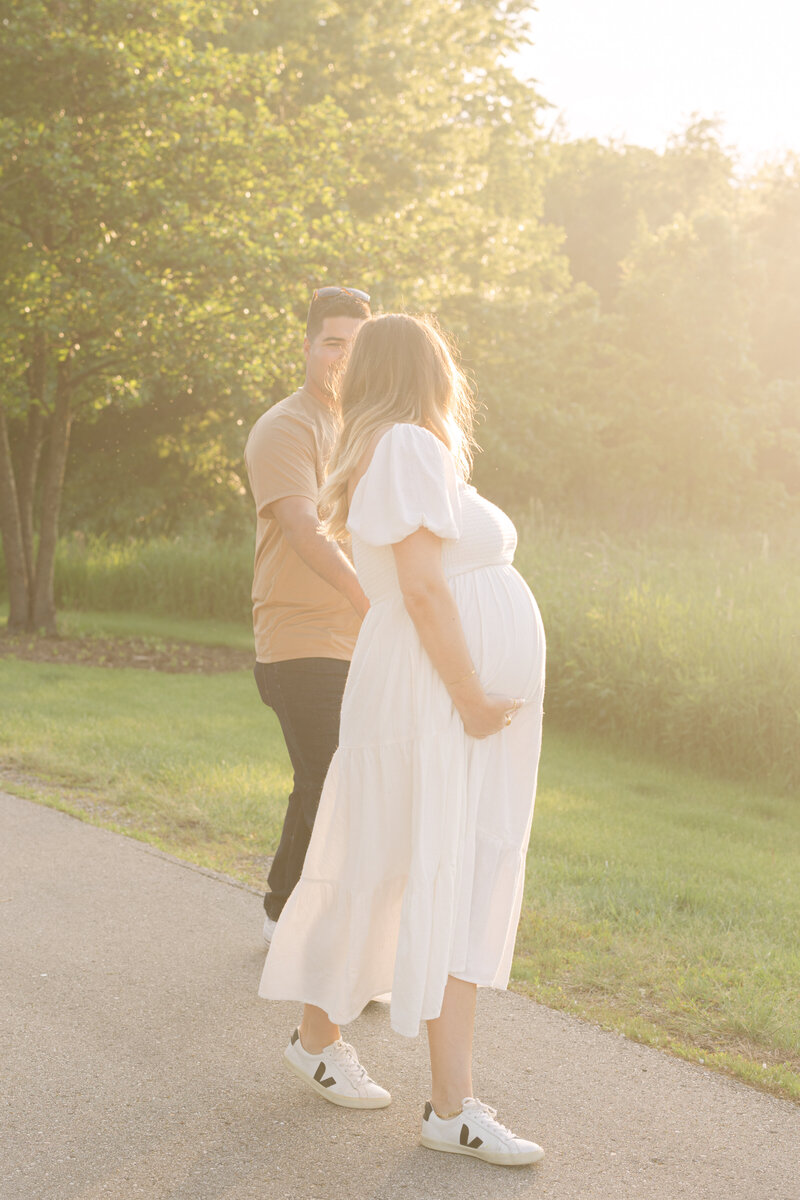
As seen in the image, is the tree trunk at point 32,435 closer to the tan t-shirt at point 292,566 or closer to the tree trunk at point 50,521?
the tree trunk at point 50,521

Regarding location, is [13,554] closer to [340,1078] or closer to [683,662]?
[683,662]

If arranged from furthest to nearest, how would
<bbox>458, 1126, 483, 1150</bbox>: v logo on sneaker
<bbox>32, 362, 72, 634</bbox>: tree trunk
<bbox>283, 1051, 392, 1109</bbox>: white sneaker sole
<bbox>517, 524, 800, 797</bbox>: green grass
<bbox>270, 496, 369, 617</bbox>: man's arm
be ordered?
<bbox>32, 362, 72, 634</bbox>: tree trunk, <bbox>517, 524, 800, 797</bbox>: green grass, <bbox>270, 496, 369, 617</bbox>: man's arm, <bbox>283, 1051, 392, 1109</bbox>: white sneaker sole, <bbox>458, 1126, 483, 1150</bbox>: v logo on sneaker

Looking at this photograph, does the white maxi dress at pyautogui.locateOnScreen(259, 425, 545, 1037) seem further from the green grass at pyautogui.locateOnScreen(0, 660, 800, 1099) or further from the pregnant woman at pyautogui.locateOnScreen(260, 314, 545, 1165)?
the green grass at pyautogui.locateOnScreen(0, 660, 800, 1099)

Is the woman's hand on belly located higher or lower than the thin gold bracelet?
lower

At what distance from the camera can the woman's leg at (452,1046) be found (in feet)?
10.5

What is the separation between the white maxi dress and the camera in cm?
310

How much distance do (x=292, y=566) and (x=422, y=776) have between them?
1.25m

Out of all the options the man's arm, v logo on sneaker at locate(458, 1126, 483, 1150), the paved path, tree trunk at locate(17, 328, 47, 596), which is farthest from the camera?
tree trunk at locate(17, 328, 47, 596)

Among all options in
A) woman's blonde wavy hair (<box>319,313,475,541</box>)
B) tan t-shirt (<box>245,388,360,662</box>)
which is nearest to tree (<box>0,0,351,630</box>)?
tan t-shirt (<box>245,388,360,662</box>)

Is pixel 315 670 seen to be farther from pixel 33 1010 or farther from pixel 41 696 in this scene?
pixel 41 696

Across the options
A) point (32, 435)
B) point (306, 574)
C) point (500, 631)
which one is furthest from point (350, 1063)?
point (32, 435)

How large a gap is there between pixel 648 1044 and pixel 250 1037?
49.1 inches

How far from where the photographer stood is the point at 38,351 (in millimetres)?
15227

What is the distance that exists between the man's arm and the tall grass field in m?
5.42
